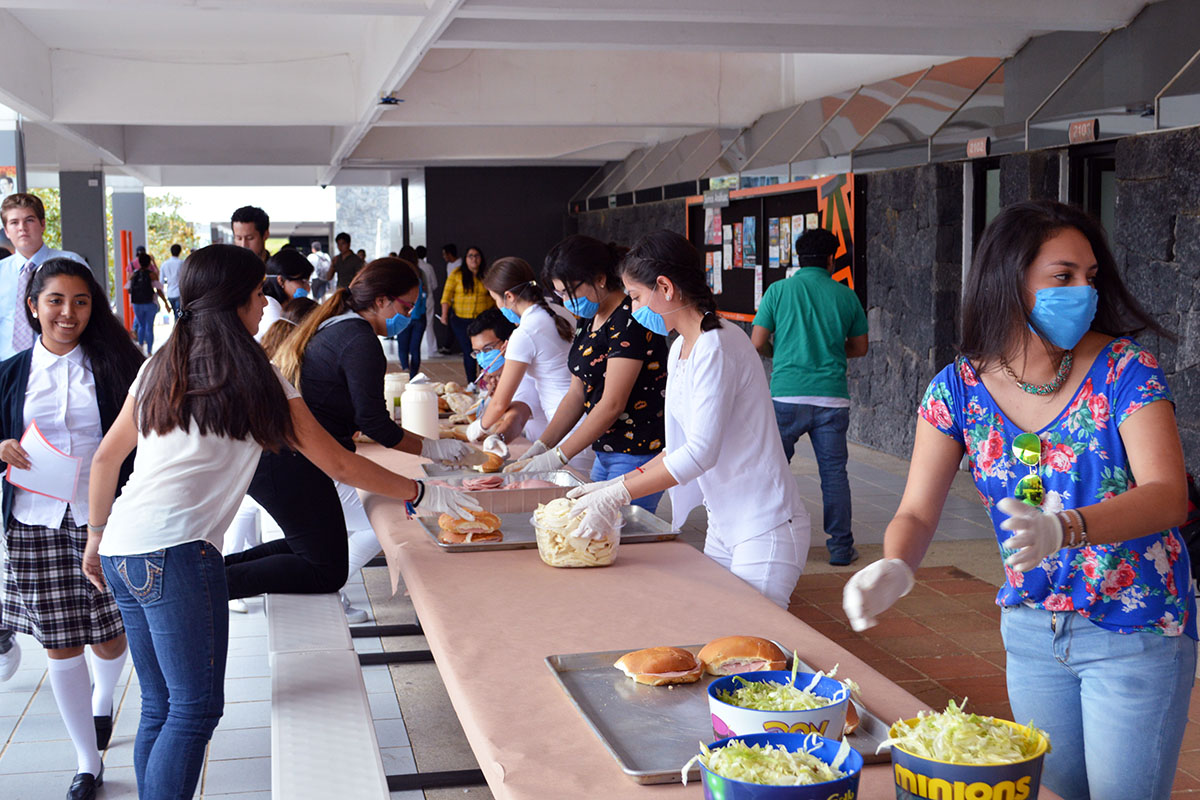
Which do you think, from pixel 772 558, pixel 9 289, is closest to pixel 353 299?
pixel 772 558

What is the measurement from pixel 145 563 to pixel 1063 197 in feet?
18.4

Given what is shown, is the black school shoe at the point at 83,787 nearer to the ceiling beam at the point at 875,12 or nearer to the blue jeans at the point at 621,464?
the blue jeans at the point at 621,464

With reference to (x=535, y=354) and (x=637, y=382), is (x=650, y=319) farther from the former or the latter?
(x=535, y=354)

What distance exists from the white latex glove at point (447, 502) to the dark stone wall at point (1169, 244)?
12.0 ft

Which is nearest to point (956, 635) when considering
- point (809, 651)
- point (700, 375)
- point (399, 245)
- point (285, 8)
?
point (700, 375)

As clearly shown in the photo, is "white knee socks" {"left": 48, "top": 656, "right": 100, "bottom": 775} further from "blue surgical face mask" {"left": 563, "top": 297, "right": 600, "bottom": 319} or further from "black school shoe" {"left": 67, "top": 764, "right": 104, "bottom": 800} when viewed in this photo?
"blue surgical face mask" {"left": 563, "top": 297, "right": 600, "bottom": 319}

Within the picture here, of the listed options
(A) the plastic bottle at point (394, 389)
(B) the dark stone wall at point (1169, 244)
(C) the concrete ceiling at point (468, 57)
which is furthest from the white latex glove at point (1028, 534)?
(C) the concrete ceiling at point (468, 57)

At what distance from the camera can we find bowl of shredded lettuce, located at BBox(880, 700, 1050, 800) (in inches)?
49.9

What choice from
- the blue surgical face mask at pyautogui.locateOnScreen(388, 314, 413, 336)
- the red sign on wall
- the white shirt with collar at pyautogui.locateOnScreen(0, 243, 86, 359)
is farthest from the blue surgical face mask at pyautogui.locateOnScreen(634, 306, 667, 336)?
the red sign on wall

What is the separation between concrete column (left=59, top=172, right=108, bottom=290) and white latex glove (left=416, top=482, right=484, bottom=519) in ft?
44.5

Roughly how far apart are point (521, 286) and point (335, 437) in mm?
1282

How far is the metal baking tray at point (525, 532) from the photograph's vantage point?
2.90 metres

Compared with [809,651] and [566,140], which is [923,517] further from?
[566,140]

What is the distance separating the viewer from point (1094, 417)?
180cm
